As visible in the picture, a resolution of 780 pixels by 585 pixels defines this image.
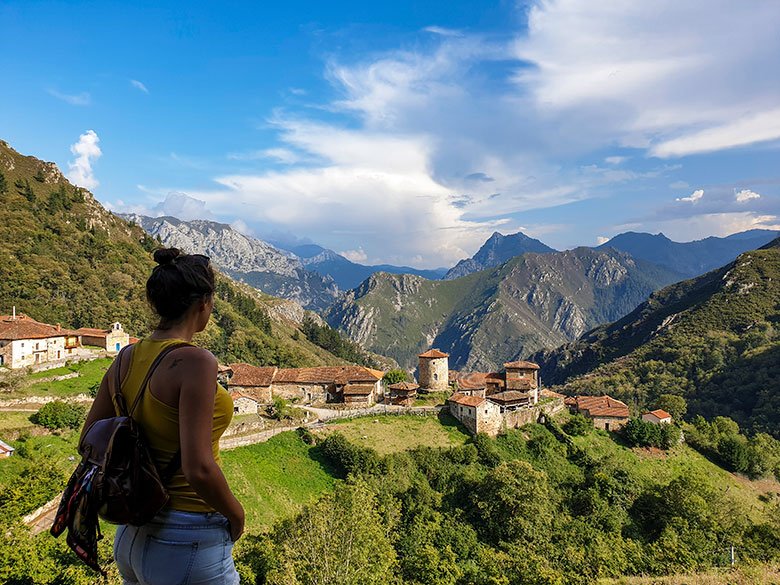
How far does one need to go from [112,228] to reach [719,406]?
13708 centimetres

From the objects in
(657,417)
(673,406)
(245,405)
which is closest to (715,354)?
(673,406)

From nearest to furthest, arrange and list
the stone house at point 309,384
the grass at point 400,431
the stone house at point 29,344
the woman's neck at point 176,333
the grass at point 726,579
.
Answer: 1. the woman's neck at point 176,333
2. the grass at point 726,579
3. the grass at point 400,431
4. the stone house at point 29,344
5. the stone house at point 309,384

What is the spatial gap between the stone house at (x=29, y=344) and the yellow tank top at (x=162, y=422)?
48477 millimetres

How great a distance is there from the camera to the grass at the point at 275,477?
2841cm

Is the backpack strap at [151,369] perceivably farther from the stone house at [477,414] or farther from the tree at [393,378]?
the tree at [393,378]

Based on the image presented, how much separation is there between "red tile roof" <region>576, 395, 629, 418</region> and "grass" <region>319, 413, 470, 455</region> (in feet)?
61.2

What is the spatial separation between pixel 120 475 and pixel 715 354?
128743mm

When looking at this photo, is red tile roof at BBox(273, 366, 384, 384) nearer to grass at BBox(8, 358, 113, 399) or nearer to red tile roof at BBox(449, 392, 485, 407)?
red tile roof at BBox(449, 392, 485, 407)

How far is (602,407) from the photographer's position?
172ft

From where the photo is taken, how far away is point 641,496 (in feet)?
124

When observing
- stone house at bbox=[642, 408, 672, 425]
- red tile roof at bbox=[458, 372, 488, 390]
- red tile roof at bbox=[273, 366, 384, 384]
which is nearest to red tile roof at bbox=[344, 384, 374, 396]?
red tile roof at bbox=[273, 366, 384, 384]

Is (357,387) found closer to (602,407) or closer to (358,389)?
(358,389)

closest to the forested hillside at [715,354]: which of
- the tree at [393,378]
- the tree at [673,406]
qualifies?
the tree at [673,406]

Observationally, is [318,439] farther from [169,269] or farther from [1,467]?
[169,269]
